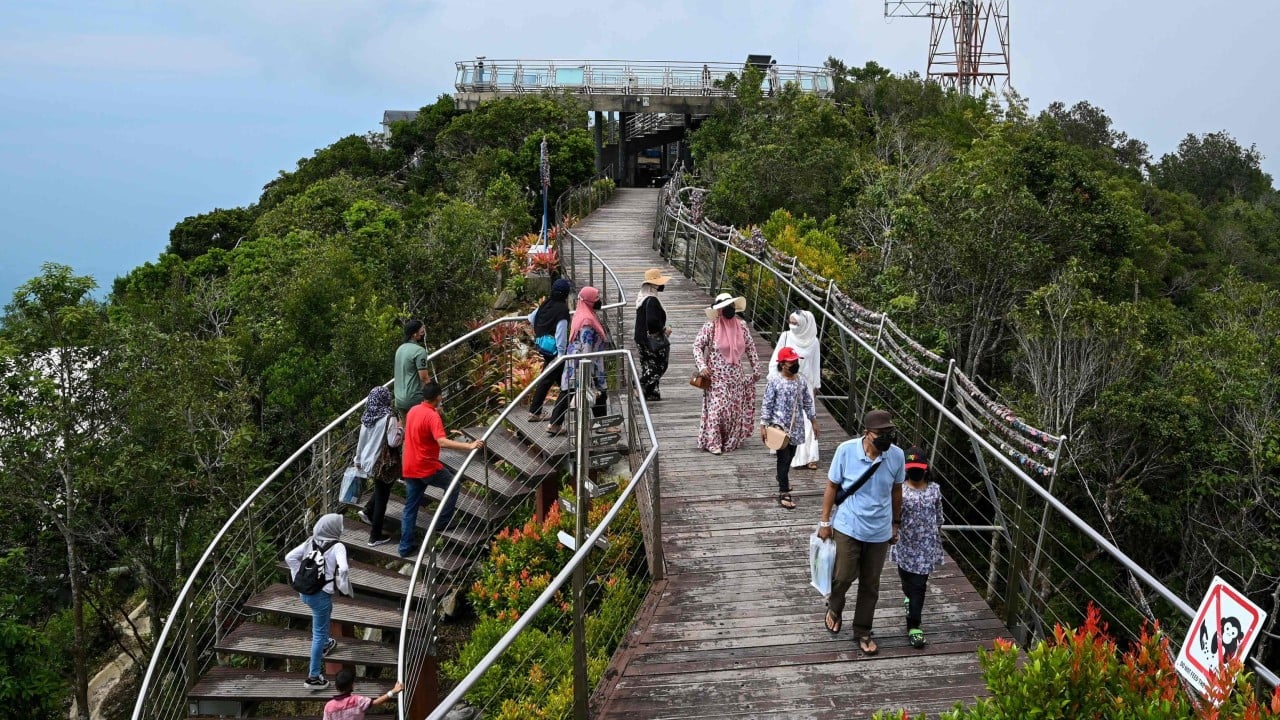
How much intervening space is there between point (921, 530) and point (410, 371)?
458cm

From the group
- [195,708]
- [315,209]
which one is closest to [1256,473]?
[195,708]

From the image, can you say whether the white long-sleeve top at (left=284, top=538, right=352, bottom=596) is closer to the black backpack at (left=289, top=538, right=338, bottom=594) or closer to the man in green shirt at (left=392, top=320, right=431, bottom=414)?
the black backpack at (left=289, top=538, right=338, bottom=594)

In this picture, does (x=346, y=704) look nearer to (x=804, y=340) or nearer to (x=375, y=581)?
(x=375, y=581)

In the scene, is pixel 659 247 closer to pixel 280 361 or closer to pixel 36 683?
pixel 280 361

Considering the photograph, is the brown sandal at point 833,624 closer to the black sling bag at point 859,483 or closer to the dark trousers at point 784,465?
the black sling bag at point 859,483

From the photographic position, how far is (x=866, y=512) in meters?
5.14

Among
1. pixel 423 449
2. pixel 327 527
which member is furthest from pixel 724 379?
pixel 327 527

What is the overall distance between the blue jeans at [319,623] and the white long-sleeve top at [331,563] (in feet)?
0.40

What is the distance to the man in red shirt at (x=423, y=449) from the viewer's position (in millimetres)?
7191

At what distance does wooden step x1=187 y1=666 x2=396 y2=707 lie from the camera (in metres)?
7.01

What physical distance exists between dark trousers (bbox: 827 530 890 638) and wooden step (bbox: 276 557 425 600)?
4221 mm

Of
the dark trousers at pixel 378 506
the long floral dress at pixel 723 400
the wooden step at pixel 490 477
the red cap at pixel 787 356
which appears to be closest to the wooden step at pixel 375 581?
the dark trousers at pixel 378 506

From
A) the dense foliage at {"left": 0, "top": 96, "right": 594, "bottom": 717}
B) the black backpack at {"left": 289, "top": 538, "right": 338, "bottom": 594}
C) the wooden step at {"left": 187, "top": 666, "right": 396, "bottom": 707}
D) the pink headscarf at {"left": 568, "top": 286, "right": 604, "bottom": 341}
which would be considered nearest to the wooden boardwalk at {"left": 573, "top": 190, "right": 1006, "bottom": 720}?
the pink headscarf at {"left": 568, "top": 286, "right": 604, "bottom": 341}

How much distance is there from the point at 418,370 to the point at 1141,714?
6.09 m
